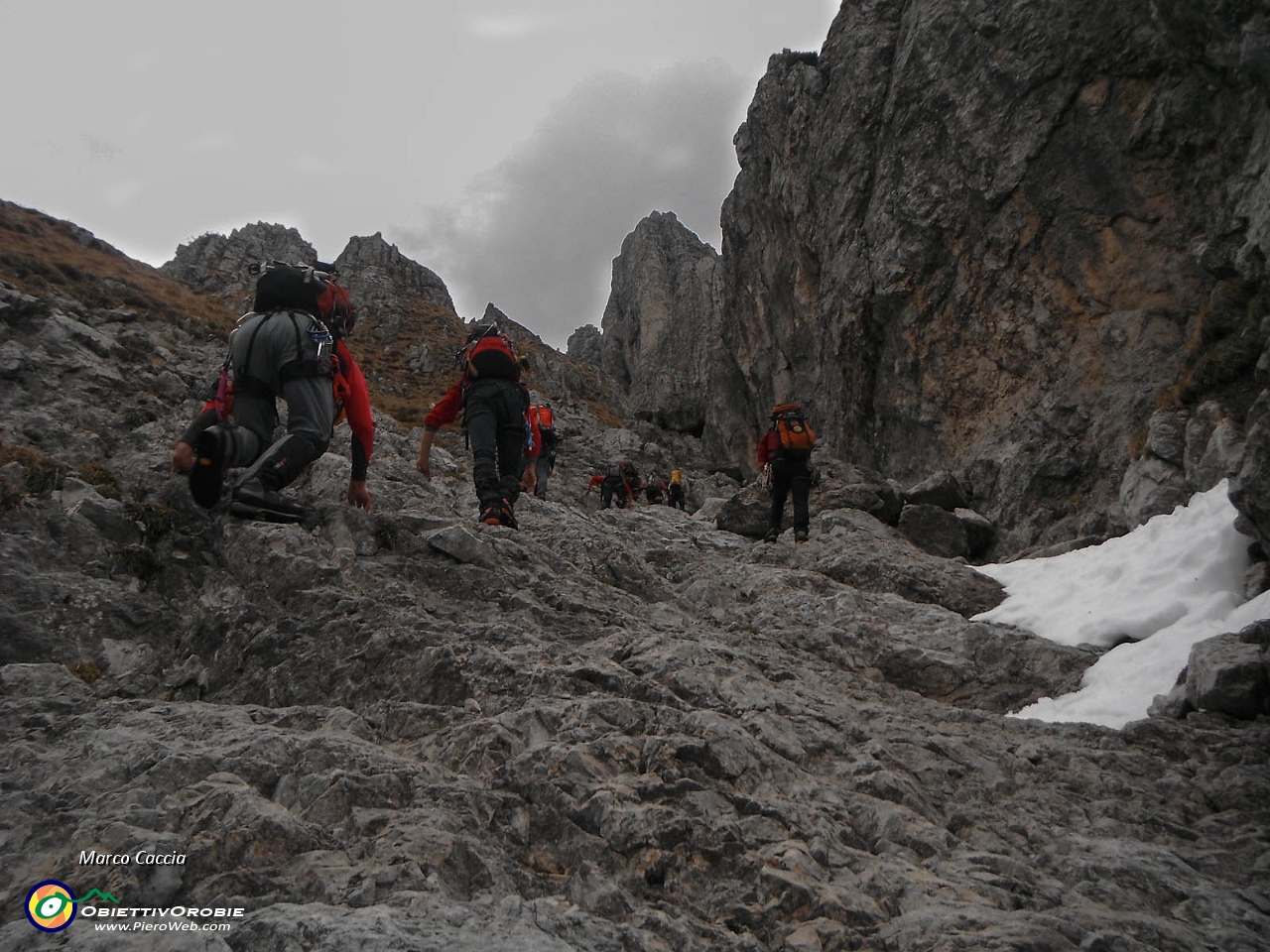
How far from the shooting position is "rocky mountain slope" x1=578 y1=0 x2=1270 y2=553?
14961 millimetres

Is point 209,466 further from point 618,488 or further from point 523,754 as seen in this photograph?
point 618,488

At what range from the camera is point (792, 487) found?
48.3 ft

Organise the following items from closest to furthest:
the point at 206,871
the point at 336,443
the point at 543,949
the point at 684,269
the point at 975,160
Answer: the point at 543,949, the point at 206,871, the point at 336,443, the point at 975,160, the point at 684,269

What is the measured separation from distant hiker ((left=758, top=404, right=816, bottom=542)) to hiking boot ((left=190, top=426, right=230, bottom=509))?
9.50 meters

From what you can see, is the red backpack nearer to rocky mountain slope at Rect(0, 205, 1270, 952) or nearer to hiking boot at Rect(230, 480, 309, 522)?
rocky mountain slope at Rect(0, 205, 1270, 952)

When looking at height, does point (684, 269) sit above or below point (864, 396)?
above

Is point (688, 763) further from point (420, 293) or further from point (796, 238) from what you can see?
point (420, 293)

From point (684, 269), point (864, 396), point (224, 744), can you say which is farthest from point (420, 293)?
point (224, 744)

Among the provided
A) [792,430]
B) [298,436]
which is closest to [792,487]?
[792,430]

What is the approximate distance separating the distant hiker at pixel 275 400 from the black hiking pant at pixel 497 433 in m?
1.52

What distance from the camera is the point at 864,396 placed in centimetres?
3012

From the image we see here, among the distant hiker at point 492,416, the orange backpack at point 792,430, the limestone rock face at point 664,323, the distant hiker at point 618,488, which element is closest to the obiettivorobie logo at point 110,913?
the distant hiker at point 492,416

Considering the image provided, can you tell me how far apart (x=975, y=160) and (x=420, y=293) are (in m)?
56.4

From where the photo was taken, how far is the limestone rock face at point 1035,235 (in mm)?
16219
